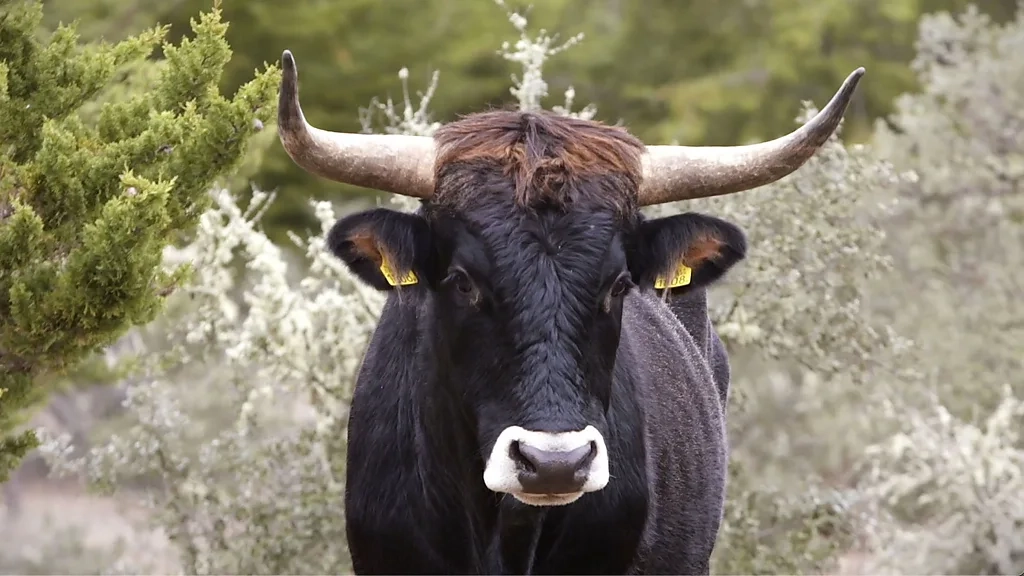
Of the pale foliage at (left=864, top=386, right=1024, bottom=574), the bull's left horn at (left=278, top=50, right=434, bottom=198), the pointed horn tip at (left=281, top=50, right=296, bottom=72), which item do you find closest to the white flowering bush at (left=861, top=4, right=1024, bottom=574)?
the pale foliage at (left=864, top=386, right=1024, bottom=574)

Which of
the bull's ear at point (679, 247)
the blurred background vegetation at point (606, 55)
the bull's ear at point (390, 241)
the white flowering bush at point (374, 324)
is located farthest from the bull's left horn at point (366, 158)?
the blurred background vegetation at point (606, 55)

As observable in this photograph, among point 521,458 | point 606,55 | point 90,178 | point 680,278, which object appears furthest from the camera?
point 606,55

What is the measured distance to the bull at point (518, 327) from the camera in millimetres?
4801

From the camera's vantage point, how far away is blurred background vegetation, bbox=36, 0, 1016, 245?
49.6ft

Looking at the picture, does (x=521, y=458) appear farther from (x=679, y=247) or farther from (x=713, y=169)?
(x=713, y=169)

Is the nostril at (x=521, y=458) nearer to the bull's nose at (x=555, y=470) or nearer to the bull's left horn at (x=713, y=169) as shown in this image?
the bull's nose at (x=555, y=470)

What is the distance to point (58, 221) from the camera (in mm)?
5070

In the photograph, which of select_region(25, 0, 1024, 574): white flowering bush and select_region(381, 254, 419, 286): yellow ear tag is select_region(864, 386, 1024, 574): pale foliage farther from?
select_region(381, 254, 419, 286): yellow ear tag

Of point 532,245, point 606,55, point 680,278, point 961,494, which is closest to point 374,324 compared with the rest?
point 680,278

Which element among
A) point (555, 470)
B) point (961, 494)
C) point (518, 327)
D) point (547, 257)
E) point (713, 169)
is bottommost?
point (555, 470)

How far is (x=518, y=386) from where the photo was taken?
4777mm

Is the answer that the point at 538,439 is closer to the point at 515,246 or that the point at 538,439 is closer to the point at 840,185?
the point at 515,246

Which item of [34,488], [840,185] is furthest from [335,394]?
[34,488]

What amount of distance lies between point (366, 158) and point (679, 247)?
1.12 m
